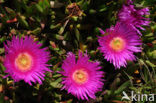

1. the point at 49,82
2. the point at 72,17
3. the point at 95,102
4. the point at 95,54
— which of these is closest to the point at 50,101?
the point at 49,82

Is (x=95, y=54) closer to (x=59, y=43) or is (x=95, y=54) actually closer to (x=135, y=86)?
(x=59, y=43)

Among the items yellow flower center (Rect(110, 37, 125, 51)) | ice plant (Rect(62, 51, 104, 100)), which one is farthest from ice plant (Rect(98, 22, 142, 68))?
ice plant (Rect(62, 51, 104, 100))

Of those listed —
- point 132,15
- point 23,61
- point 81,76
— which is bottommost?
point 81,76

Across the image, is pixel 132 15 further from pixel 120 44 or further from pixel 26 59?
pixel 26 59

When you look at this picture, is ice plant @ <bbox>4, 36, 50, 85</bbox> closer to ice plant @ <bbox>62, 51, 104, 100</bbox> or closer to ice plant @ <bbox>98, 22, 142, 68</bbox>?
ice plant @ <bbox>62, 51, 104, 100</bbox>

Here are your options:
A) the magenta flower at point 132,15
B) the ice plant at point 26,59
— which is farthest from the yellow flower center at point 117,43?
the ice plant at point 26,59

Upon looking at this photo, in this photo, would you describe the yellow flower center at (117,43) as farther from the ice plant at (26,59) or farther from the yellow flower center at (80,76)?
the ice plant at (26,59)

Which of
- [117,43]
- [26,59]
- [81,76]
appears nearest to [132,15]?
[117,43]
